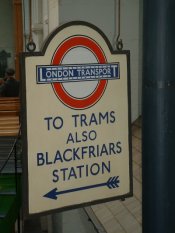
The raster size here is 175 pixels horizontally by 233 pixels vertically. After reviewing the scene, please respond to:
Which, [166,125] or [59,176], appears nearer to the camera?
[166,125]

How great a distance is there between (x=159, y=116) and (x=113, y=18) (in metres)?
3.48

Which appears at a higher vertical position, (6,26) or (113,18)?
(6,26)

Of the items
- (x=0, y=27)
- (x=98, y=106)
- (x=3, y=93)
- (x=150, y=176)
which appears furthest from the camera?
(x=0, y=27)

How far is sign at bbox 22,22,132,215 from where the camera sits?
1952 mm

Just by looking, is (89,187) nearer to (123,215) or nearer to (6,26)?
(123,215)

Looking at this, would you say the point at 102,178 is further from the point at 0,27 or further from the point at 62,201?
the point at 0,27

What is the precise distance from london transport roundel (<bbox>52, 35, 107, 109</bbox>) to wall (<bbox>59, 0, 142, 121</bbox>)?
2342 mm

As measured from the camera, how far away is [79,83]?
2.04 m

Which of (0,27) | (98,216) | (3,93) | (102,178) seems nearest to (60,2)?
(98,216)

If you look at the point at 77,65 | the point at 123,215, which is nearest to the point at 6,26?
the point at 123,215

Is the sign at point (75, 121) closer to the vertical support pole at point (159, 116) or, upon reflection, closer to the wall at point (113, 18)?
the vertical support pole at point (159, 116)

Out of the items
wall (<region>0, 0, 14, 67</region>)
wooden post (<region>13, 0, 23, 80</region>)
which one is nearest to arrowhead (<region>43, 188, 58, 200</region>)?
wooden post (<region>13, 0, 23, 80</region>)

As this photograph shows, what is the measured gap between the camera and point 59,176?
203cm

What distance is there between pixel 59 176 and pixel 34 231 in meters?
4.31
